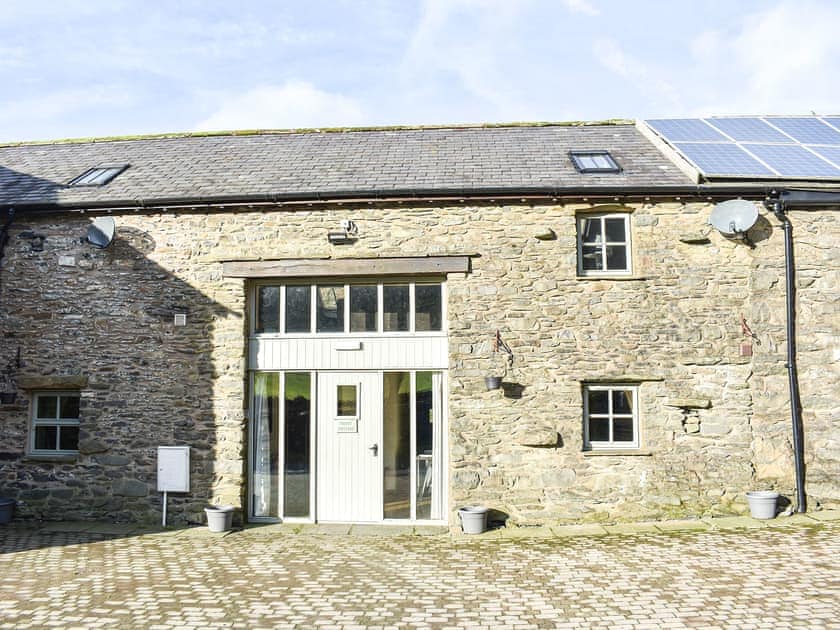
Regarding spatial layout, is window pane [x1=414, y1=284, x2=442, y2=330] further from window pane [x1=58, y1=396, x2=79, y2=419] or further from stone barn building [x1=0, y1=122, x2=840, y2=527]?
window pane [x1=58, y1=396, x2=79, y2=419]

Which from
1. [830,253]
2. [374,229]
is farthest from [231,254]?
[830,253]

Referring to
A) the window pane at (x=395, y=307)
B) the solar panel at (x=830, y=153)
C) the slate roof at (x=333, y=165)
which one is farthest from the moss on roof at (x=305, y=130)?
the window pane at (x=395, y=307)

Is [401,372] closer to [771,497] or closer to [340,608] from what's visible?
[340,608]

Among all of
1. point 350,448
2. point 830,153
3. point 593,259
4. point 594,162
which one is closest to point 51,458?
point 350,448

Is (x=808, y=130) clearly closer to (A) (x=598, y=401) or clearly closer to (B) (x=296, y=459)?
(A) (x=598, y=401)

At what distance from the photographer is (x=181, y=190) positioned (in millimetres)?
10758

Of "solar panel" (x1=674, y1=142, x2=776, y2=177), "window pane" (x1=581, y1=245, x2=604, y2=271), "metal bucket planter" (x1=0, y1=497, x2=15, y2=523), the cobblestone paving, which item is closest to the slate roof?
"solar panel" (x1=674, y1=142, x2=776, y2=177)

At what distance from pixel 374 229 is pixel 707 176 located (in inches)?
199

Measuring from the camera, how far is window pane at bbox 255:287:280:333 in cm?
1031

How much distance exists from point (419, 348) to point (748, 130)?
25.3 feet

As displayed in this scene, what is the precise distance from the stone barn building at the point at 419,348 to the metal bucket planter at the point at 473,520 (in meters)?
0.30

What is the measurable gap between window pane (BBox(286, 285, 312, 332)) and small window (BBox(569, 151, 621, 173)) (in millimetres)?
4788

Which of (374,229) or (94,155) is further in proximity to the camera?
(94,155)

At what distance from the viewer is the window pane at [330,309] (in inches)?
401
